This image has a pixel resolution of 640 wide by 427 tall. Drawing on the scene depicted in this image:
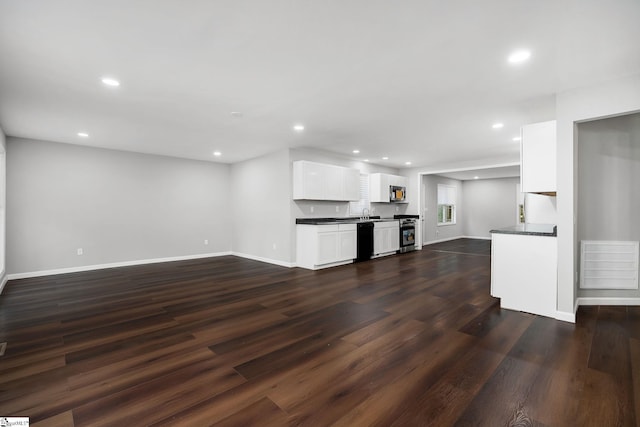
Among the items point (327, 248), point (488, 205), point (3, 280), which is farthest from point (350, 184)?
point (488, 205)

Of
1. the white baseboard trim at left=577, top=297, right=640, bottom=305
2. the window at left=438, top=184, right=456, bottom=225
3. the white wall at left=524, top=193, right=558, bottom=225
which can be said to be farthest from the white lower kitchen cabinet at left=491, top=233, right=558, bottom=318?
the window at left=438, top=184, right=456, bottom=225

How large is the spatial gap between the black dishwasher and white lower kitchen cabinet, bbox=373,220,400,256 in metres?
0.16

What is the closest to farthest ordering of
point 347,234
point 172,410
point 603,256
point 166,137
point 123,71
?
point 172,410 → point 123,71 → point 603,256 → point 166,137 → point 347,234

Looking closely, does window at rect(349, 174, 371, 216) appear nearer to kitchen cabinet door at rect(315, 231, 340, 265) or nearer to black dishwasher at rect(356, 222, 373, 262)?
black dishwasher at rect(356, 222, 373, 262)

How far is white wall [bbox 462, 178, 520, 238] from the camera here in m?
10.5

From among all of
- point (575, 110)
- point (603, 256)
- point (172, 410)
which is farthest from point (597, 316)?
point (172, 410)

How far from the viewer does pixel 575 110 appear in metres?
3.07

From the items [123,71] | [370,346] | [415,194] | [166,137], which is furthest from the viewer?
[415,194]

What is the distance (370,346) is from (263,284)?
8.43 ft

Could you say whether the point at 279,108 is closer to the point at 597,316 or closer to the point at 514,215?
the point at 597,316

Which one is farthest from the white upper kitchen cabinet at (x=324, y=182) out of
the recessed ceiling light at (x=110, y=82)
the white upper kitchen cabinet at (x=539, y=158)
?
the white upper kitchen cabinet at (x=539, y=158)

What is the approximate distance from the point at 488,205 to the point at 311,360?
10991mm

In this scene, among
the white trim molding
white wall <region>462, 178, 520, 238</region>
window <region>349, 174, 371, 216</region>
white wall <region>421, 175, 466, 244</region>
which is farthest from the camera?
white wall <region>462, 178, 520, 238</region>

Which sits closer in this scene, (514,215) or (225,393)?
(225,393)
